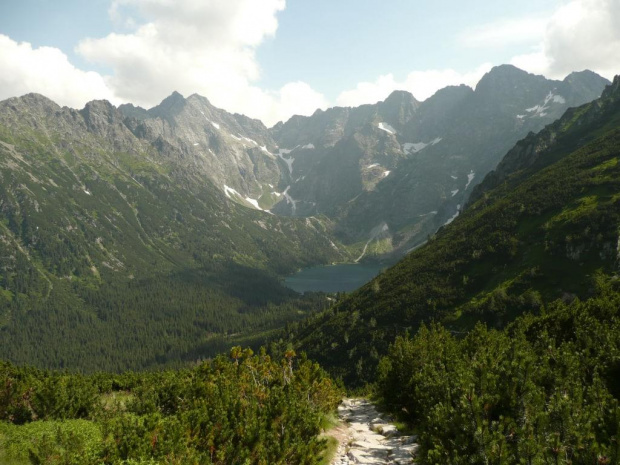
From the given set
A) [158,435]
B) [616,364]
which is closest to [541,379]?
[616,364]

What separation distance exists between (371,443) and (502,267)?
136 meters

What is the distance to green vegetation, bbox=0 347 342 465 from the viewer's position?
51.6ft

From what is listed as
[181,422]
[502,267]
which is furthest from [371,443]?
[502,267]

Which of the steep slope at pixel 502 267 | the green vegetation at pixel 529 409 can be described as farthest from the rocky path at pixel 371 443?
the steep slope at pixel 502 267

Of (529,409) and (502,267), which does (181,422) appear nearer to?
(529,409)

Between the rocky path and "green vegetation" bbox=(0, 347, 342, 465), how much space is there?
88.9 inches

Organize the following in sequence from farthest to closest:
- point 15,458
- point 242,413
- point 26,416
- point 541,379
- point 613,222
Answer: point 613,222 < point 26,416 < point 242,413 < point 15,458 < point 541,379

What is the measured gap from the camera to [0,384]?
2894 cm

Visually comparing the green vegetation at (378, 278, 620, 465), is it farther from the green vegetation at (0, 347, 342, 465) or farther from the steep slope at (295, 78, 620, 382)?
the steep slope at (295, 78, 620, 382)

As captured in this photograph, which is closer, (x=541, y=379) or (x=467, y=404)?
(x=467, y=404)

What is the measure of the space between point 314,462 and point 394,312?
468 feet

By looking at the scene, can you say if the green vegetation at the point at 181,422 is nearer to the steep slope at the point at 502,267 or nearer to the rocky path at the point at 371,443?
the rocky path at the point at 371,443

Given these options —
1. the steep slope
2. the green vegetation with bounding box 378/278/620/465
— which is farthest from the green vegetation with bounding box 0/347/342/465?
the steep slope

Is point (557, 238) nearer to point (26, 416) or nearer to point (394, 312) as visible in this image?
point (394, 312)
